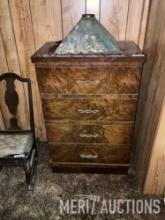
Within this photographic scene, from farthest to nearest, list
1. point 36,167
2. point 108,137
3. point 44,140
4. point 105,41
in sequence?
point 44,140 < point 36,167 < point 108,137 < point 105,41

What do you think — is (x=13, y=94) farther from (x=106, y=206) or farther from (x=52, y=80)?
(x=106, y=206)

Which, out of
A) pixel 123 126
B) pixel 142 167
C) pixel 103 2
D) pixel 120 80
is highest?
pixel 103 2

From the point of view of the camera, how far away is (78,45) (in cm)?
123

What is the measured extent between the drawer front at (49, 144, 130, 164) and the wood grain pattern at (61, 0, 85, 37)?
3.01 ft

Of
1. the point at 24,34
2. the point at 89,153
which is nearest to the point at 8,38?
the point at 24,34

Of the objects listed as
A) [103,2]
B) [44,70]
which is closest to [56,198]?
[44,70]

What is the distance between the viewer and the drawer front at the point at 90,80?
1.22 m

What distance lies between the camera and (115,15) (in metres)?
1.46

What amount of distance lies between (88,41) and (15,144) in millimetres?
921

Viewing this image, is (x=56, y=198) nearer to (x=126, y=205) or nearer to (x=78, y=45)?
(x=126, y=205)

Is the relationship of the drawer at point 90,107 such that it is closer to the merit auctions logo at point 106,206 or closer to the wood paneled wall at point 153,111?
the wood paneled wall at point 153,111

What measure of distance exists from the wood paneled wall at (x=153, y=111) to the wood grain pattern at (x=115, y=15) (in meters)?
0.18

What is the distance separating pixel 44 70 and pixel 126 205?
1099mm

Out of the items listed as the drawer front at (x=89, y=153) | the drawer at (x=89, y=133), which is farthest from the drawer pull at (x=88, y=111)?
the drawer front at (x=89, y=153)
